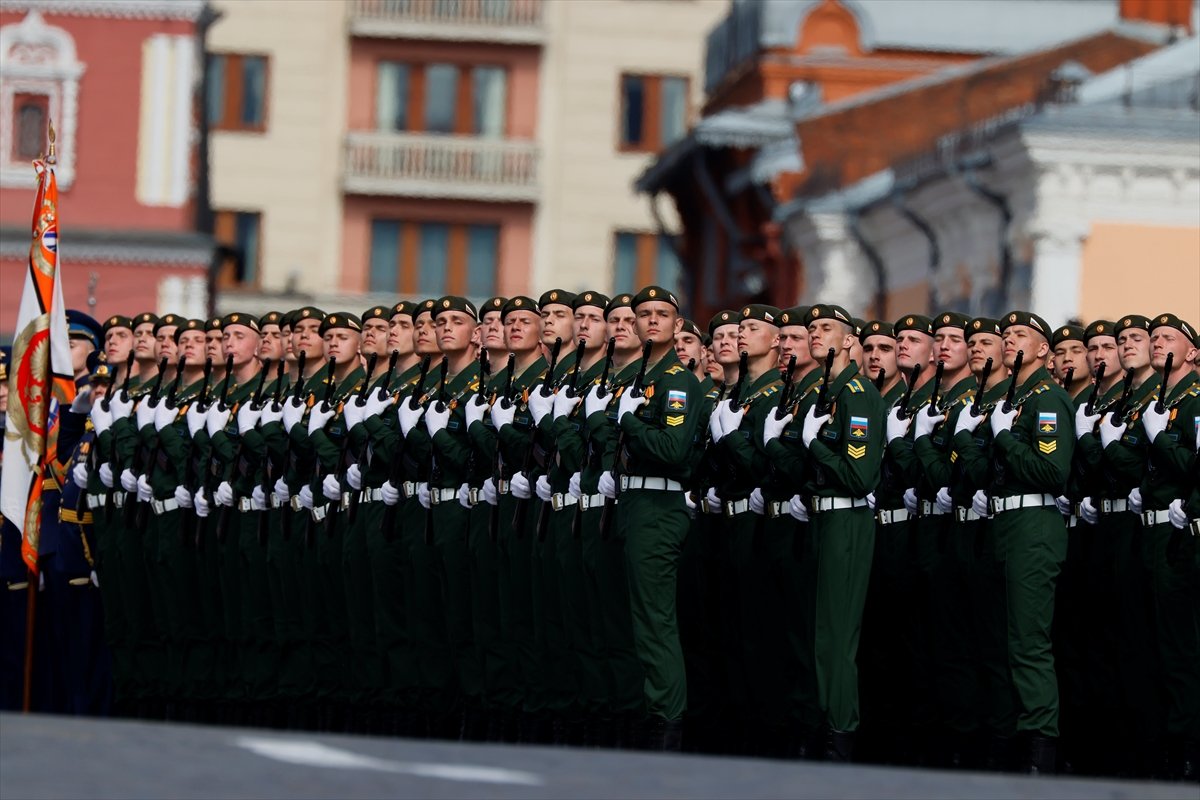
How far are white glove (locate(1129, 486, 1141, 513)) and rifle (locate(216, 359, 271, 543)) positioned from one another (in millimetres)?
3699

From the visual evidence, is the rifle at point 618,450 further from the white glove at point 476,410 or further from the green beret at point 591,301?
the white glove at point 476,410

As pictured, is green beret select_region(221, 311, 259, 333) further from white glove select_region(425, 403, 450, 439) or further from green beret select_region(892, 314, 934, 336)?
green beret select_region(892, 314, 934, 336)

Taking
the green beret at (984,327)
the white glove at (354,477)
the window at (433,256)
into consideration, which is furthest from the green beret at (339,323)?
the window at (433,256)

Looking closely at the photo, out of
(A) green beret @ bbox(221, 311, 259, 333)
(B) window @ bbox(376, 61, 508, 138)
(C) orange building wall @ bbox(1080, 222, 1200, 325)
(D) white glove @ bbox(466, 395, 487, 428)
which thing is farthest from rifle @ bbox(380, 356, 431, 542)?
(B) window @ bbox(376, 61, 508, 138)

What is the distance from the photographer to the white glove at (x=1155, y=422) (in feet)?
35.9

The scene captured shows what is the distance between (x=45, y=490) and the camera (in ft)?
44.2

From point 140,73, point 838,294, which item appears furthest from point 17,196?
point 838,294

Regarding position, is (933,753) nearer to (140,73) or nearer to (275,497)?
(275,497)

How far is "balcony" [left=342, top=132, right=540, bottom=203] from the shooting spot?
1764 inches

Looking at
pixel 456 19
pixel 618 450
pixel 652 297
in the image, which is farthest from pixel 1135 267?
pixel 456 19

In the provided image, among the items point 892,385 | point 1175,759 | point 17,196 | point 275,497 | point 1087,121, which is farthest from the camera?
point 17,196

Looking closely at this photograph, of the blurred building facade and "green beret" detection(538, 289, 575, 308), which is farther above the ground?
the blurred building facade

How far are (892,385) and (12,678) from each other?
422 centimetres

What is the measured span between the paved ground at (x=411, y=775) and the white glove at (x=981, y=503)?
4.56m
